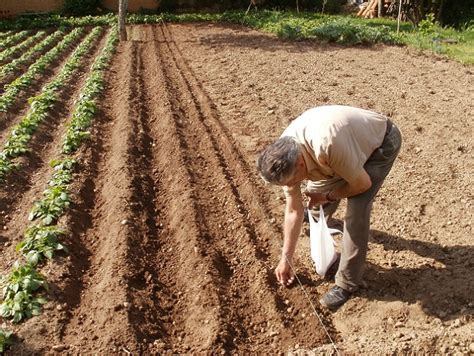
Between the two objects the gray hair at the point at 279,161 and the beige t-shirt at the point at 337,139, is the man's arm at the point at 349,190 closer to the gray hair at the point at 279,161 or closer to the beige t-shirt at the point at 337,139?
the beige t-shirt at the point at 337,139

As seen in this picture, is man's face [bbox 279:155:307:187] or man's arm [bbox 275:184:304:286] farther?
man's arm [bbox 275:184:304:286]

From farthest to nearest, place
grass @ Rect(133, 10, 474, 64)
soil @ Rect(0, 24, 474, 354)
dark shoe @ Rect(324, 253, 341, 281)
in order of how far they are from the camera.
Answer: grass @ Rect(133, 10, 474, 64) < dark shoe @ Rect(324, 253, 341, 281) < soil @ Rect(0, 24, 474, 354)

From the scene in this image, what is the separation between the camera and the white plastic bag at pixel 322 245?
371cm

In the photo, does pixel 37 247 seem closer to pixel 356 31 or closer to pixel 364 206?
pixel 364 206

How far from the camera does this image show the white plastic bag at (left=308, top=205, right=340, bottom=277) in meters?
3.71

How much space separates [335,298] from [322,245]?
0.41 meters

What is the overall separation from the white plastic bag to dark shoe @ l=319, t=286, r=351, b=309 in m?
0.23

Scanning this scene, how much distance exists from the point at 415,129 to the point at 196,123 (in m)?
3.20

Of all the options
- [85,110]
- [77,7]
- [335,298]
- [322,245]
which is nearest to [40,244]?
[322,245]

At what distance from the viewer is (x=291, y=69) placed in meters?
10.6

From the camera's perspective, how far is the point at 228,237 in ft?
15.1

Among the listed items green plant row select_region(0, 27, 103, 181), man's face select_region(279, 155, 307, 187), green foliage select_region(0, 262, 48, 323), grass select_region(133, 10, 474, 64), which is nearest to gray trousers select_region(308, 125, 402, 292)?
man's face select_region(279, 155, 307, 187)

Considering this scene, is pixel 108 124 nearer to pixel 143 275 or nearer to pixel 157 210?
pixel 157 210

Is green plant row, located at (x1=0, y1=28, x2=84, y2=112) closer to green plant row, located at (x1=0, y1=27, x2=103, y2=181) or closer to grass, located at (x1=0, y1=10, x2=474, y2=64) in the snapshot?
green plant row, located at (x1=0, y1=27, x2=103, y2=181)
